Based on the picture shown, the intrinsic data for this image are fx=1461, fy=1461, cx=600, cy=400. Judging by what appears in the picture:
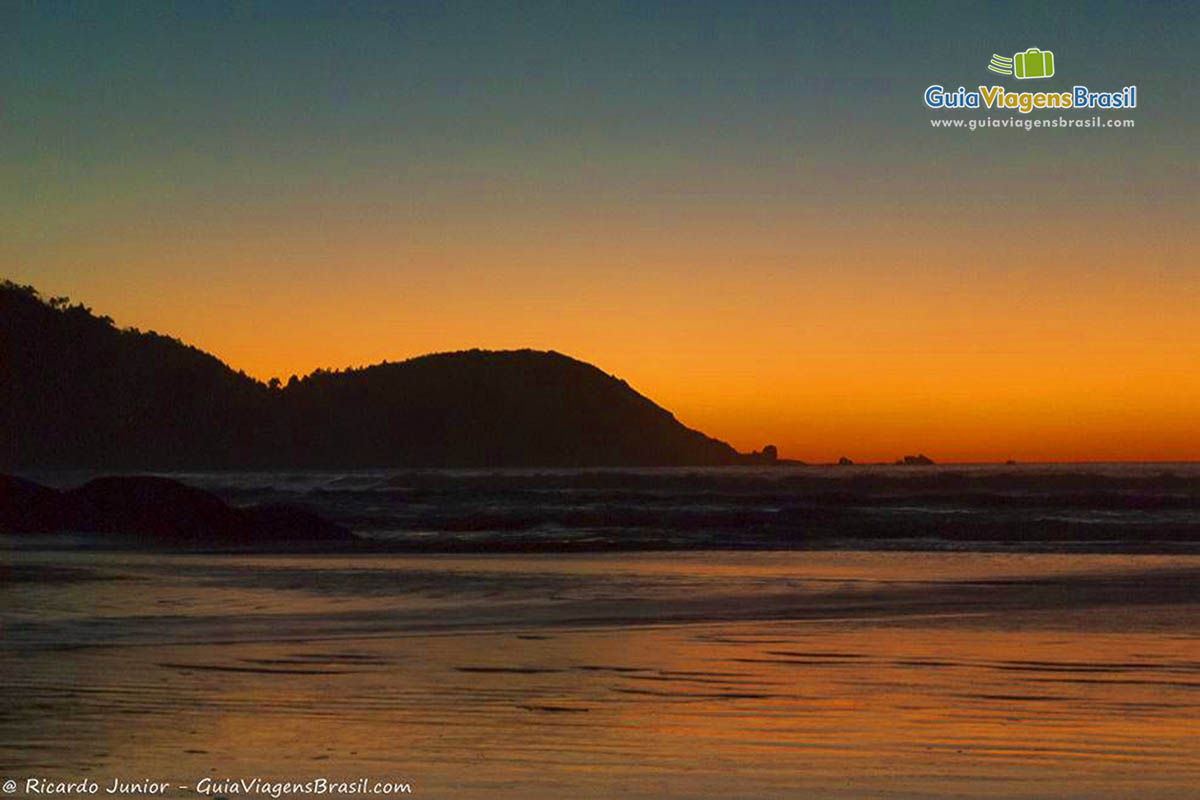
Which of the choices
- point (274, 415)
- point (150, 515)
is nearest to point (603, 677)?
point (150, 515)

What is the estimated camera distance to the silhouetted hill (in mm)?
116188

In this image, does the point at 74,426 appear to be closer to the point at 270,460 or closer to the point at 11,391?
the point at 11,391

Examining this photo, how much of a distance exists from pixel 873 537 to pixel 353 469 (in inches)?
3847

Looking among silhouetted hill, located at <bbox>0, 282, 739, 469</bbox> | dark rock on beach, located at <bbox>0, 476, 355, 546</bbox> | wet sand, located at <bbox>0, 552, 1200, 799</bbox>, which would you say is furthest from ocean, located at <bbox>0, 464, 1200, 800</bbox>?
silhouetted hill, located at <bbox>0, 282, 739, 469</bbox>

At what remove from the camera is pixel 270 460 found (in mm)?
129750

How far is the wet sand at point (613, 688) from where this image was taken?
7.11 metres

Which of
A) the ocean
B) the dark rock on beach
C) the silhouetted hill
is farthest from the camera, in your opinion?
the silhouetted hill

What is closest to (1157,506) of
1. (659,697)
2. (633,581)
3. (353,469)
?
(633,581)

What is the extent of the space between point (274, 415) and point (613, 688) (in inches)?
4984

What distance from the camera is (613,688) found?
9.81 m

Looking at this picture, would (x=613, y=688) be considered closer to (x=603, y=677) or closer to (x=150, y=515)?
(x=603, y=677)

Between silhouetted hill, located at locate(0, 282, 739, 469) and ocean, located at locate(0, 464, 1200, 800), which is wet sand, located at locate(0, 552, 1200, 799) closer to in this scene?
ocean, located at locate(0, 464, 1200, 800)

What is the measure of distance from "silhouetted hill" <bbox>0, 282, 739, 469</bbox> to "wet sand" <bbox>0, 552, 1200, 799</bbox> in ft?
333

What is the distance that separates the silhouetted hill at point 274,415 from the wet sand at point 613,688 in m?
102
